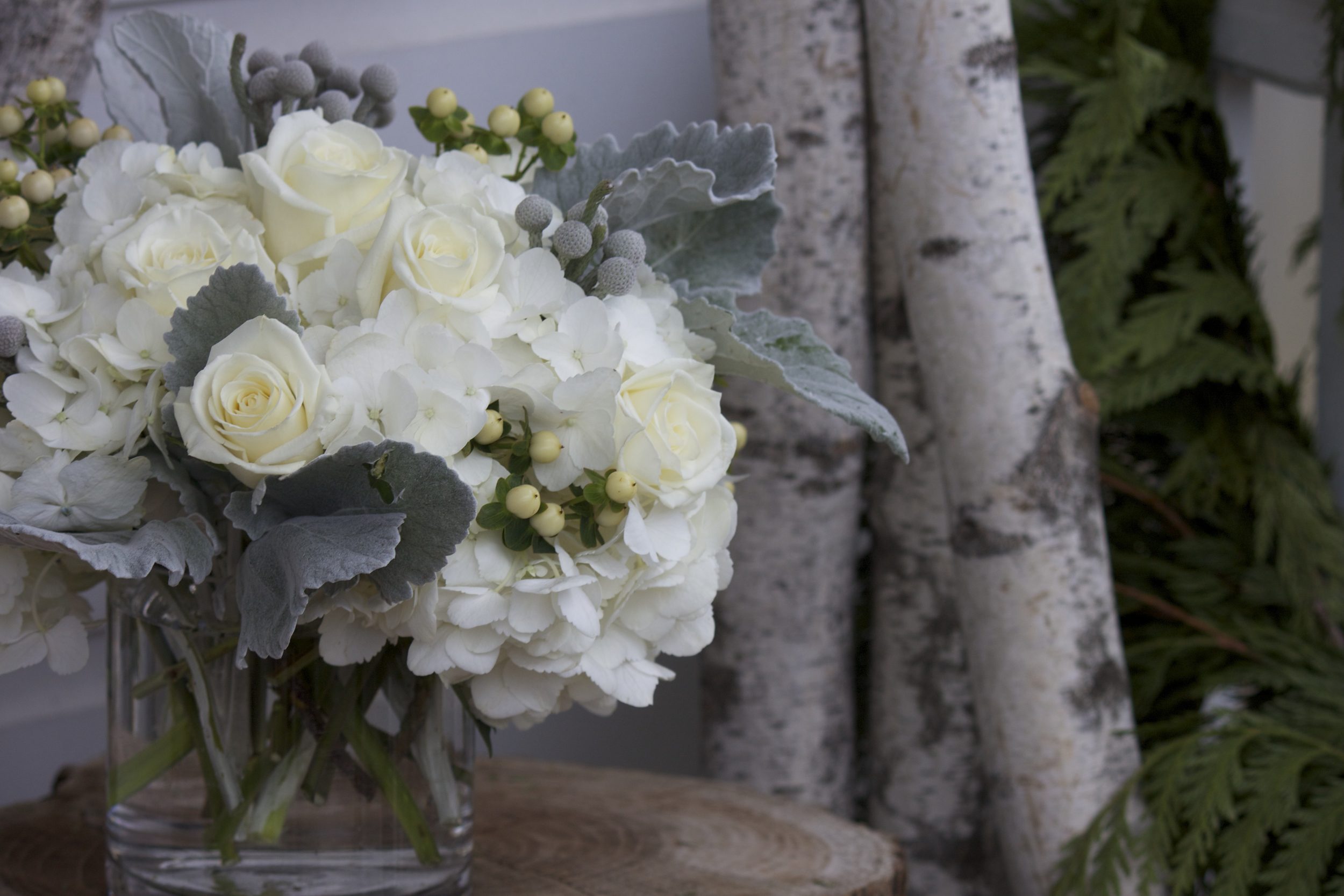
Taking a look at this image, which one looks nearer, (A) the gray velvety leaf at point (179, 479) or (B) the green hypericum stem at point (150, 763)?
(A) the gray velvety leaf at point (179, 479)

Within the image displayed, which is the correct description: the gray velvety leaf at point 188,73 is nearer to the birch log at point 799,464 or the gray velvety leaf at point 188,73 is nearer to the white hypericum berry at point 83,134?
the white hypericum berry at point 83,134

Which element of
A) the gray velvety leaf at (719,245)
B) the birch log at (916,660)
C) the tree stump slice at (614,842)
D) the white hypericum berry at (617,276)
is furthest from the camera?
the birch log at (916,660)

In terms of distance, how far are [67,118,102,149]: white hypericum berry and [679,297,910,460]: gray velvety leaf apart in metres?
0.35

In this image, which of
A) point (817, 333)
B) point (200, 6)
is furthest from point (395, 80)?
point (200, 6)

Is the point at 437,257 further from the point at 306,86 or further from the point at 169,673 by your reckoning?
the point at 169,673

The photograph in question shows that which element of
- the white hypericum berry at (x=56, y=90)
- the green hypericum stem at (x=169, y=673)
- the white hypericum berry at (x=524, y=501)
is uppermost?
the white hypericum berry at (x=56, y=90)

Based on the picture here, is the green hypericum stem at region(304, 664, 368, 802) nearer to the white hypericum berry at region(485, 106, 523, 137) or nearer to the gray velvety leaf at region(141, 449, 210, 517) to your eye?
the gray velvety leaf at region(141, 449, 210, 517)

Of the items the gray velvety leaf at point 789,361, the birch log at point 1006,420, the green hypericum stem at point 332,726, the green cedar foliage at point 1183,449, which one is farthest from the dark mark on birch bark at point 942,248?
the green hypericum stem at point 332,726

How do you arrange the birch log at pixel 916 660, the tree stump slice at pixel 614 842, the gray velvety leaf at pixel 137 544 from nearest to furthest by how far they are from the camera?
1. the gray velvety leaf at pixel 137 544
2. the tree stump slice at pixel 614 842
3. the birch log at pixel 916 660

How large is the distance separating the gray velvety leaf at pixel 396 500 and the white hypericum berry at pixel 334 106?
0.73 ft

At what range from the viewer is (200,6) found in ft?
3.93

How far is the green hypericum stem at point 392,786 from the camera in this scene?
0.65 meters

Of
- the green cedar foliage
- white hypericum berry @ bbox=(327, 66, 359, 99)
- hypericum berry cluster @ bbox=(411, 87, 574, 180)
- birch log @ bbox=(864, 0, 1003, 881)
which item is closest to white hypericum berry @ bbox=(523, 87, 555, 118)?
hypericum berry cluster @ bbox=(411, 87, 574, 180)

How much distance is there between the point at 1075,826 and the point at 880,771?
0.85 feet
